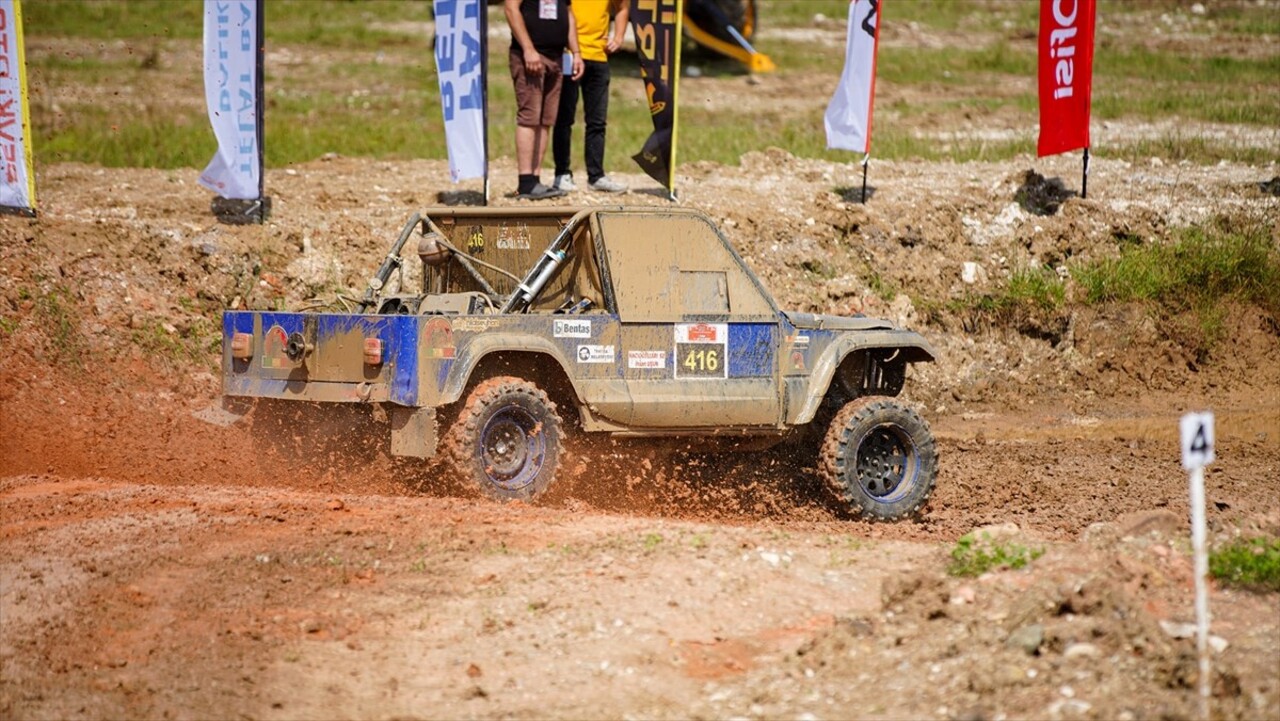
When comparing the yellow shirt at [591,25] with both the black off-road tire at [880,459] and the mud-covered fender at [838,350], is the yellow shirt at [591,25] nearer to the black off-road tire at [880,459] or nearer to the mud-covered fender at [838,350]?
the mud-covered fender at [838,350]

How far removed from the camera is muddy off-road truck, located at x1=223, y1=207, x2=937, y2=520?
8.88 metres

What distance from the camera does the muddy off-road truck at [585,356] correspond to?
8.88 metres

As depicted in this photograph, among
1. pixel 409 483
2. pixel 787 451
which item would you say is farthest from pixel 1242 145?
pixel 409 483

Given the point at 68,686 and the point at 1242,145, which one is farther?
the point at 1242,145

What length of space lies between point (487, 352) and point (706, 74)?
16.7m

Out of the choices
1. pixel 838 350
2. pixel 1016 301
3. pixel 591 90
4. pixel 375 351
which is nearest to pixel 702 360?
pixel 838 350

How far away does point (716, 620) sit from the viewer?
7.06 m

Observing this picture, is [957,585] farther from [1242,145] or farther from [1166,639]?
[1242,145]

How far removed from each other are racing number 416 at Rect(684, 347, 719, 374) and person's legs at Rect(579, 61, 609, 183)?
4.63m

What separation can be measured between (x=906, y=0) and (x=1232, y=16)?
598 centimetres

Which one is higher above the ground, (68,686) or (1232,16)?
(1232,16)

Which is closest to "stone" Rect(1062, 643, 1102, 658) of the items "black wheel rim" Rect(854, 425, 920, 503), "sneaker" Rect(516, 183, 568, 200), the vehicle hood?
"black wheel rim" Rect(854, 425, 920, 503)

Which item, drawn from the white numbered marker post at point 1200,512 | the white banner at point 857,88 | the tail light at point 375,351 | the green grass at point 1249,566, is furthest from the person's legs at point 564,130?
the white numbered marker post at point 1200,512

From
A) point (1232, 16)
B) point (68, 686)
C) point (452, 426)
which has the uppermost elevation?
point (1232, 16)
